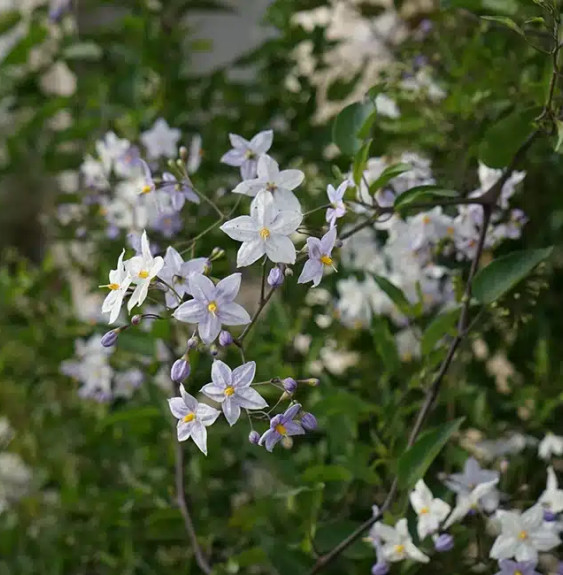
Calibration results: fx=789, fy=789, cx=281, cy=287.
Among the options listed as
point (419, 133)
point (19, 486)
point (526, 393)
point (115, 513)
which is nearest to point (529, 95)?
point (419, 133)

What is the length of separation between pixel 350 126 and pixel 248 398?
0.25 m

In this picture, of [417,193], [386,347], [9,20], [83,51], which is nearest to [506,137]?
[417,193]

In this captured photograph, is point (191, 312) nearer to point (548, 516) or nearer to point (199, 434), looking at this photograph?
point (199, 434)

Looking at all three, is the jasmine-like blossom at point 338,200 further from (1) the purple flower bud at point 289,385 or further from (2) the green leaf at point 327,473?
(2) the green leaf at point 327,473

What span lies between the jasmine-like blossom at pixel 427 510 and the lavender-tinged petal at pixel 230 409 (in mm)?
194

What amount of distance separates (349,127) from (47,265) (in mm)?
586

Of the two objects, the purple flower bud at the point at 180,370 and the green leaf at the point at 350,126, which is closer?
the purple flower bud at the point at 180,370

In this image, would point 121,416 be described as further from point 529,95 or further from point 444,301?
point 529,95

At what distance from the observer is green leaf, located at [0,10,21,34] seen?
41.7 inches

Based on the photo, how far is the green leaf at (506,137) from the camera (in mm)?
589

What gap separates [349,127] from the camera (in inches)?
24.0

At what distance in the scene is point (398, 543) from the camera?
59 cm

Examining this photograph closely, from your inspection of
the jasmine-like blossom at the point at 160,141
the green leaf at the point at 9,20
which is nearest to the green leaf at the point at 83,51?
the green leaf at the point at 9,20

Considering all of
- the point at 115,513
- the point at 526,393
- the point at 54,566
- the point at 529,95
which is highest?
the point at 529,95
